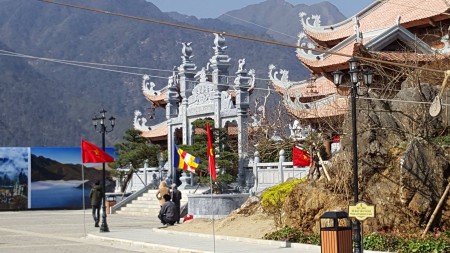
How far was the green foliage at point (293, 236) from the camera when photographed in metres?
22.3

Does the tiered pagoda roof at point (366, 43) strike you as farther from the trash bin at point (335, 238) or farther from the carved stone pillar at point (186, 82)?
the trash bin at point (335, 238)

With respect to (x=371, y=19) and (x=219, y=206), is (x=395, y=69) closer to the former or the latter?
(x=219, y=206)

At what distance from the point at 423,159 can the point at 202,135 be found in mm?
19212

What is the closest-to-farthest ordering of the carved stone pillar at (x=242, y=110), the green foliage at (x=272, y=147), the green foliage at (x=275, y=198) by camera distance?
the green foliage at (x=275, y=198) < the green foliage at (x=272, y=147) < the carved stone pillar at (x=242, y=110)

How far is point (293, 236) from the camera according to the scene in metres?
22.8

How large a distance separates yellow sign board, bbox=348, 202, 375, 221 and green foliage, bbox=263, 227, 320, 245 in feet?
14.9

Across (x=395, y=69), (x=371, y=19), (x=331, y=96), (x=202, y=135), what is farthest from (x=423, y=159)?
(x=371, y=19)

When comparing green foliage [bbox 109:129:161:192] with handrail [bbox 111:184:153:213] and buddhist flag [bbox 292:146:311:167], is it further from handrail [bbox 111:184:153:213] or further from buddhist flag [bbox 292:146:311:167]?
buddhist flag [bbox 292:146:311:167]

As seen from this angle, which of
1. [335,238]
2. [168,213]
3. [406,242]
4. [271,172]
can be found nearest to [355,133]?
[406,242]

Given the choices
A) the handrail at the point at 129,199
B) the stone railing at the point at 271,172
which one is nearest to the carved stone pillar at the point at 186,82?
the handrail at the point at 129,199

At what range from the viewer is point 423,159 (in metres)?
21.5

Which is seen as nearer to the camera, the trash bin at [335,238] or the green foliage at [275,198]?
the trash bin at [335,238]

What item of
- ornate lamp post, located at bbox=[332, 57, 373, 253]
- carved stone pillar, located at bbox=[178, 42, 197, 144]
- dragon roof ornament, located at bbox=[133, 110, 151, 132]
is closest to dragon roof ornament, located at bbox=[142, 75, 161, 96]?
dragon roof ornament, located at bbox=[133, 110, 151, 132]

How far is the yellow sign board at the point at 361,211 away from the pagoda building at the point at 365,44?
14.6 metres
